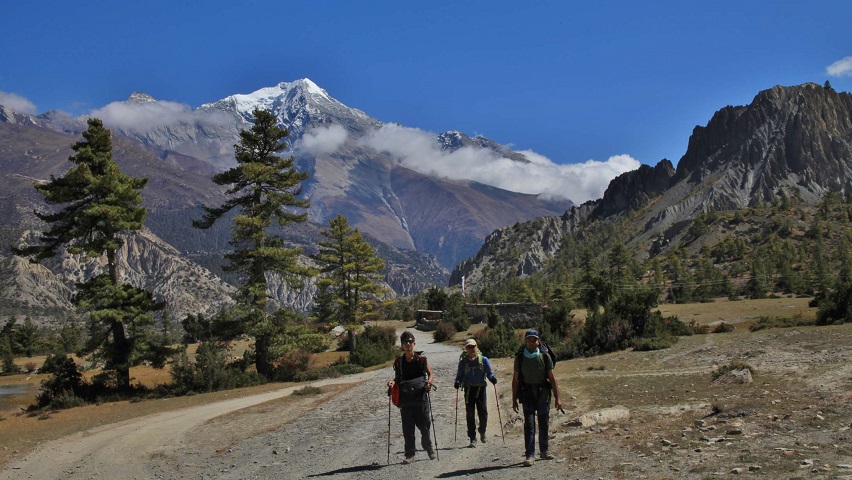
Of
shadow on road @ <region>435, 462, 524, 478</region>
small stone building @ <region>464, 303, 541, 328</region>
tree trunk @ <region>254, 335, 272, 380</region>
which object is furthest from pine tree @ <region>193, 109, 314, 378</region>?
small stone building @ <region>464, 303, 541, 328</region>

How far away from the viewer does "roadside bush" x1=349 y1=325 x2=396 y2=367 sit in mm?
36434

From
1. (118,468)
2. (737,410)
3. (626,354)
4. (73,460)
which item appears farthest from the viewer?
(626,354)

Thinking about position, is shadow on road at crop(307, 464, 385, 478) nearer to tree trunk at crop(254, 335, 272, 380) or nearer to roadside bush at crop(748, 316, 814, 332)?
tree trunk at crop(254, 335, 272, 380)

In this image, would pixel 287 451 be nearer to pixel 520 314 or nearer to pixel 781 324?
pixel 781 324

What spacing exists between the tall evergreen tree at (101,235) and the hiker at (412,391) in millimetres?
18394

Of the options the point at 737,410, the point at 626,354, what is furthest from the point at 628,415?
the point at 626,354

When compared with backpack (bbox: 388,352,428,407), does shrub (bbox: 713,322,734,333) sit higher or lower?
lower

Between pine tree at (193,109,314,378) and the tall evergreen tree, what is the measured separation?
4.20 metres

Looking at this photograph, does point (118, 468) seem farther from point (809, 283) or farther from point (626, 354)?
point (809, 283)

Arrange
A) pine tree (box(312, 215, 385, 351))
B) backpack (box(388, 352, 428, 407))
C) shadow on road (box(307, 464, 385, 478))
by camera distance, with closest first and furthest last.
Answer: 1. shadow on road (box(307, 464, 385, 478))
2. backpack (box(388, 352, 428, 407))
3. pine tree (box(312, 215, 385, 351))

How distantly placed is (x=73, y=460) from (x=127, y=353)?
13.5 meters

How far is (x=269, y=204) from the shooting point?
98.6ft

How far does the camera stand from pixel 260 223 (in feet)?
96.5

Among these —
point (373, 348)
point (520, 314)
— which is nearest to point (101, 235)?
point (373, 348)
